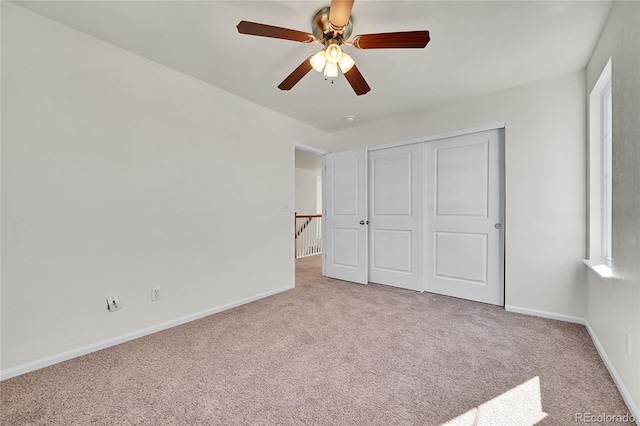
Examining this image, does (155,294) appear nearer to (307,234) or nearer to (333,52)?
(333,52)

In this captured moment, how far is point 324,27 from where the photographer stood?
5.90 feet

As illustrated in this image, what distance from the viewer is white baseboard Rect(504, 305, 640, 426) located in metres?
1.40

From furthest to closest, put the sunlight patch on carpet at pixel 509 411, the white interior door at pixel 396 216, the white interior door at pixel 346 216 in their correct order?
1. the white interior door at pixel 346 216
2. the white interior door at pixel 396 216
3. the sunlight patch on carpet at pixel 509 411

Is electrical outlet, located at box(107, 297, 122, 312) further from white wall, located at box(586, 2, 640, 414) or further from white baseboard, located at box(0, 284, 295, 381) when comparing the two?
white wall, located at box(586, 2, 640, 414)

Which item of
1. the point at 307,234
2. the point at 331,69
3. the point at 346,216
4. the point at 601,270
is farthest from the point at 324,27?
the point at 307,234

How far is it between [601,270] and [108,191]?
12.5ft

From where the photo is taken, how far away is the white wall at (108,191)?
1793 mm

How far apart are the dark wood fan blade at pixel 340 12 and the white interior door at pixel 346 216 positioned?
2532mm

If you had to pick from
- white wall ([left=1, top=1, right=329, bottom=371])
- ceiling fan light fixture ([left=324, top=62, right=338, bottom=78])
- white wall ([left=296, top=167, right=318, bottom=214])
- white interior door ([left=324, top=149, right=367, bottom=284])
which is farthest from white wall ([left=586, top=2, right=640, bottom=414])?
white wall ([left=296, top=167, right=318, bottom=214])

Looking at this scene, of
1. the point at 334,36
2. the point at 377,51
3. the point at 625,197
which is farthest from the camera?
the point at 377,51

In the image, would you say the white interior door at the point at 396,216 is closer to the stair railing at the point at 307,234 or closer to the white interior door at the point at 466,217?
the white interior door at the point at 466,217

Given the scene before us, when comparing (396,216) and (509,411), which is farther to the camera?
(396,216)

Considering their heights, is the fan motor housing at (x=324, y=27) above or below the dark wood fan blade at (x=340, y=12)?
above

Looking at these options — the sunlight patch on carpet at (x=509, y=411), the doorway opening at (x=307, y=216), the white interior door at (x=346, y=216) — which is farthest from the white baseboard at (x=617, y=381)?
the doorway opening at (x=307, y=216)
